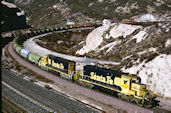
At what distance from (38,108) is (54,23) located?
310 ft

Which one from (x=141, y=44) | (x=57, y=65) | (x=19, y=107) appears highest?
(x=141, y=44)

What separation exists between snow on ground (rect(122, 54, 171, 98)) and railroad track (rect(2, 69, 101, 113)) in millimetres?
9896

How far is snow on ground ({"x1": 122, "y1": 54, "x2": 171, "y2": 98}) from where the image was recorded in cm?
2398

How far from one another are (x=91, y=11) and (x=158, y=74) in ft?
308

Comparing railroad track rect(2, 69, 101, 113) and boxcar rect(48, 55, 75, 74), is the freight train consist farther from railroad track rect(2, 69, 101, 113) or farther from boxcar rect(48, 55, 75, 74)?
railroad track rect(2, 69, 101, 113)

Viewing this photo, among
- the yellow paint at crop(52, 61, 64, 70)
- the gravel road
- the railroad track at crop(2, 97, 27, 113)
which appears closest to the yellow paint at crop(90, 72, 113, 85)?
the gravel road

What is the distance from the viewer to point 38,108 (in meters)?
20.8

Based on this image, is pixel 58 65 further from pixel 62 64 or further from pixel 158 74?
pixel 158 74

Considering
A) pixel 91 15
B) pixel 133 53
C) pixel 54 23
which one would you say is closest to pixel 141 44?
pixel 133 53

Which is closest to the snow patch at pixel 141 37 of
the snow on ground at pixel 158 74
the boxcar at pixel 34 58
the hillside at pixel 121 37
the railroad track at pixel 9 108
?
the hillside at pixel 121 37

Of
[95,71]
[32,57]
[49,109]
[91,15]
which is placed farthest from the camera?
[91,15]

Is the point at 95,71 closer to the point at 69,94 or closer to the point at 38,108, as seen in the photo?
the point at 69,94

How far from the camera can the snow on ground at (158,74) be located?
23984mm

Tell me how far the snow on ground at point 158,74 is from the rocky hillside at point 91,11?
228 ft
